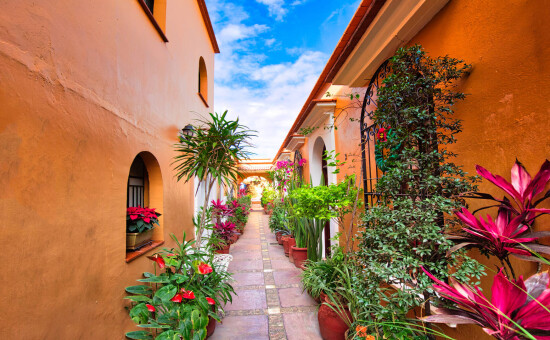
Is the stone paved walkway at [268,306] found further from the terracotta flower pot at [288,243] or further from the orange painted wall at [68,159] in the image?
the orange painted wall at [68,159]

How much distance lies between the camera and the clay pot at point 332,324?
7.26ft

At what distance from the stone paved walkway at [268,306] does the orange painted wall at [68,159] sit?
4.12ft

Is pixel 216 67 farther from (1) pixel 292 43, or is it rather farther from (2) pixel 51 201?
(2) pixel 51 201

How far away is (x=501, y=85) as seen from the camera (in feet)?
4.19

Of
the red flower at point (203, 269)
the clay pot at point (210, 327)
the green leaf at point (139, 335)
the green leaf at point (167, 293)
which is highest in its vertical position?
the red flower at point (203, 269)

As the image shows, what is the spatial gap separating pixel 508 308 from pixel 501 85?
3.93 feet

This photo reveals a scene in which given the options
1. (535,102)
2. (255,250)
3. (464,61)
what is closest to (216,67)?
(255,250)

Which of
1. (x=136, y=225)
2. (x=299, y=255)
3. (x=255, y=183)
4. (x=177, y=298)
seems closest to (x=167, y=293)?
(x=177, y=298)

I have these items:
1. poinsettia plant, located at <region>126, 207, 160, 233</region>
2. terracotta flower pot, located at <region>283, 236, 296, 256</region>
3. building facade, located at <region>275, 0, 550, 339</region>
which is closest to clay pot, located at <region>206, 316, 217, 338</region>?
poinsettia plant, located at <region>126, 207, 160, 233</region>

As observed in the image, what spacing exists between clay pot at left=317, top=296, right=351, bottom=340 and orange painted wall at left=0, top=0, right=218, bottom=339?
1936mm

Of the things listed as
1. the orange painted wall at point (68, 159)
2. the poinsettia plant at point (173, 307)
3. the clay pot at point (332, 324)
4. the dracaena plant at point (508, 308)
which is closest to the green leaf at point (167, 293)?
the poinsettia plant at point (173, 307)

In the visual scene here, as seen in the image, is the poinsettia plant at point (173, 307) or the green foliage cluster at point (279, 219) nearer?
the poinsettia plant at point (173, 307)

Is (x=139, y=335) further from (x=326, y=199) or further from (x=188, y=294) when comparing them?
(x=326, y=199)

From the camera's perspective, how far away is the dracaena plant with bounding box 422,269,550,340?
0.77 m
